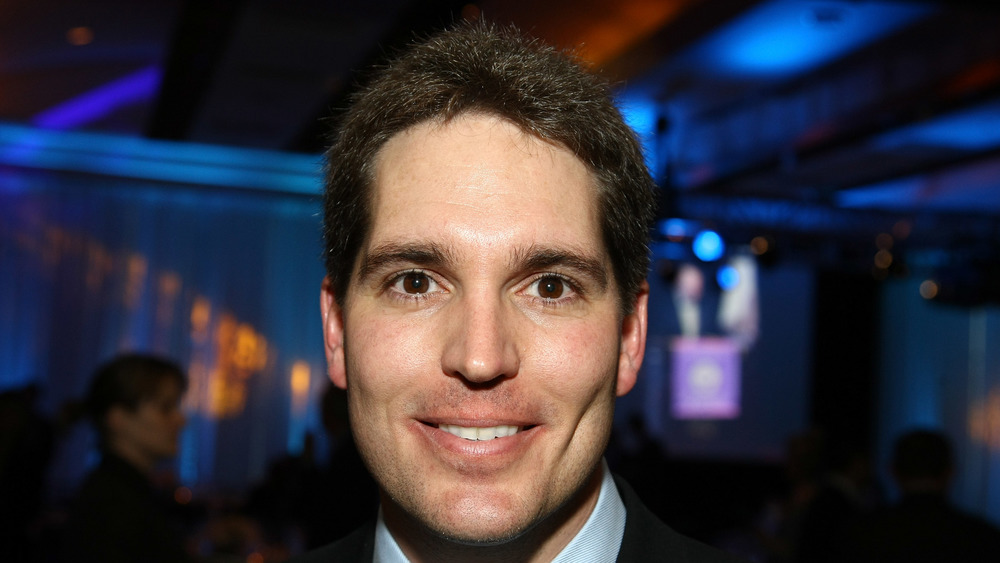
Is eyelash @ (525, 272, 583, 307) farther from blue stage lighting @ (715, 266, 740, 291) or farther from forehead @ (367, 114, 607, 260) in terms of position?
blue stage lighting @ (715, 266, 740, 291)

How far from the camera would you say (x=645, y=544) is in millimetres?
1293

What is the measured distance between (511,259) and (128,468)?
212cm

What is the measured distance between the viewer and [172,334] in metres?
11.3

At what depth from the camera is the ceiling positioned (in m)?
5.73

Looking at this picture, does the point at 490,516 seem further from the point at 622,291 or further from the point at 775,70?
the point at 775,70

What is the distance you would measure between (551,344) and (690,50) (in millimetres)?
5627

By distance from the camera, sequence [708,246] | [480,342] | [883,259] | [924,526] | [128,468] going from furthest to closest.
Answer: [883,259], [708,246], [924,526], [128,468], [480,342]

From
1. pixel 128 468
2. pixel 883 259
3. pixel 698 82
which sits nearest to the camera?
pixel 128 468

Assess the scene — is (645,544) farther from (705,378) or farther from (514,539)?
(705,378)

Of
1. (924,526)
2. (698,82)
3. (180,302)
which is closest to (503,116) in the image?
(924,526)

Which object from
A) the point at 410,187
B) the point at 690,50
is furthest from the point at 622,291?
the point at 690,50

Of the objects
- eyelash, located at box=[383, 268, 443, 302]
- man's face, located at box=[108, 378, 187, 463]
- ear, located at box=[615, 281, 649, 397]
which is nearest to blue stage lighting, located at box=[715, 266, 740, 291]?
man's face, located at box=[108, 378, 187, 463]

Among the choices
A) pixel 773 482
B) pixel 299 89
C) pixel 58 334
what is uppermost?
pixel 299 89

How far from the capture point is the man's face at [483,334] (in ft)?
3.71
